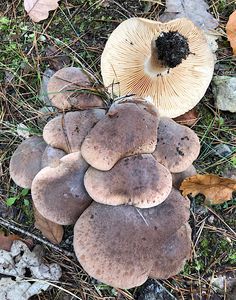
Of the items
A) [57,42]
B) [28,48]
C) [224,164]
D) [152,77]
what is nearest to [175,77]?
[152,77]

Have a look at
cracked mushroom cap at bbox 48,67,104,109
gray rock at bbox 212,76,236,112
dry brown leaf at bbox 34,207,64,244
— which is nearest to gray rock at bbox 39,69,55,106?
cracked mushroom cap at bbox 48,67,104,109

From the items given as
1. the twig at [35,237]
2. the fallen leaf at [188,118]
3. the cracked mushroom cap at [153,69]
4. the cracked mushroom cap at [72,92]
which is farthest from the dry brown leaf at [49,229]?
the fallen leaf at [188,118]

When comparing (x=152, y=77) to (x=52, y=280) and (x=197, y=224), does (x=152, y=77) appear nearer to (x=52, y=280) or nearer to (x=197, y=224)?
(x=197, y=224)

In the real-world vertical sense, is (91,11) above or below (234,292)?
above

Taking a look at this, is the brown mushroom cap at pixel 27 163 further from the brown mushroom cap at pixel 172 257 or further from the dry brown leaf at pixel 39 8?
the dry brown leaf at pixel 39 8

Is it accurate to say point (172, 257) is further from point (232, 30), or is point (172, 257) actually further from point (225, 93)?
point (232, 30)

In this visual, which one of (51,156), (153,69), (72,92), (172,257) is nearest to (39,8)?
(72,92)

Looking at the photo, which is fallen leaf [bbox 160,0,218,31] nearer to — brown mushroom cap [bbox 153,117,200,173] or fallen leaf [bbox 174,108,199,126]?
fallen leaf [bbox 174,108,199,126]
